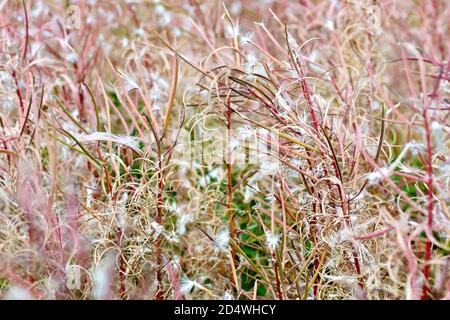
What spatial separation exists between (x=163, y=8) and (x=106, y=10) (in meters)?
0.18

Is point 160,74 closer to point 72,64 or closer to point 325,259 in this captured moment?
point 72,64

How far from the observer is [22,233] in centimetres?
82

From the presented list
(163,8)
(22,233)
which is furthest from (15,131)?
(163,8)

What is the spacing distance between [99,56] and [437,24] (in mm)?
723

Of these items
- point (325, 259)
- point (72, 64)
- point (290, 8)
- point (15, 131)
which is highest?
point (290, 8)

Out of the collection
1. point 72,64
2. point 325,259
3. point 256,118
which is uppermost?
point 72,64

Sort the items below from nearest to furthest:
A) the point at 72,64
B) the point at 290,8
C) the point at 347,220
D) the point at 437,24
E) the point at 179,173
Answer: the point at 347,220
the point at 179,173
the point at 72,64
the point at 437,24
the point at 290,8

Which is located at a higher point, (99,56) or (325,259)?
(99,56)

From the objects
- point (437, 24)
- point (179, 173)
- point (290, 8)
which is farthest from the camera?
point (290, 8)

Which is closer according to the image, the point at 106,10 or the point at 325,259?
the point at 325,259

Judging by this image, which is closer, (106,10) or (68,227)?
(68,227)

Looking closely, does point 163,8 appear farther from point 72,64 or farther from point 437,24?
point 437,24

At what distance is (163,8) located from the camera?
1367 mm

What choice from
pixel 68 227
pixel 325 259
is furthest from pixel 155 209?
pixel 325 259
